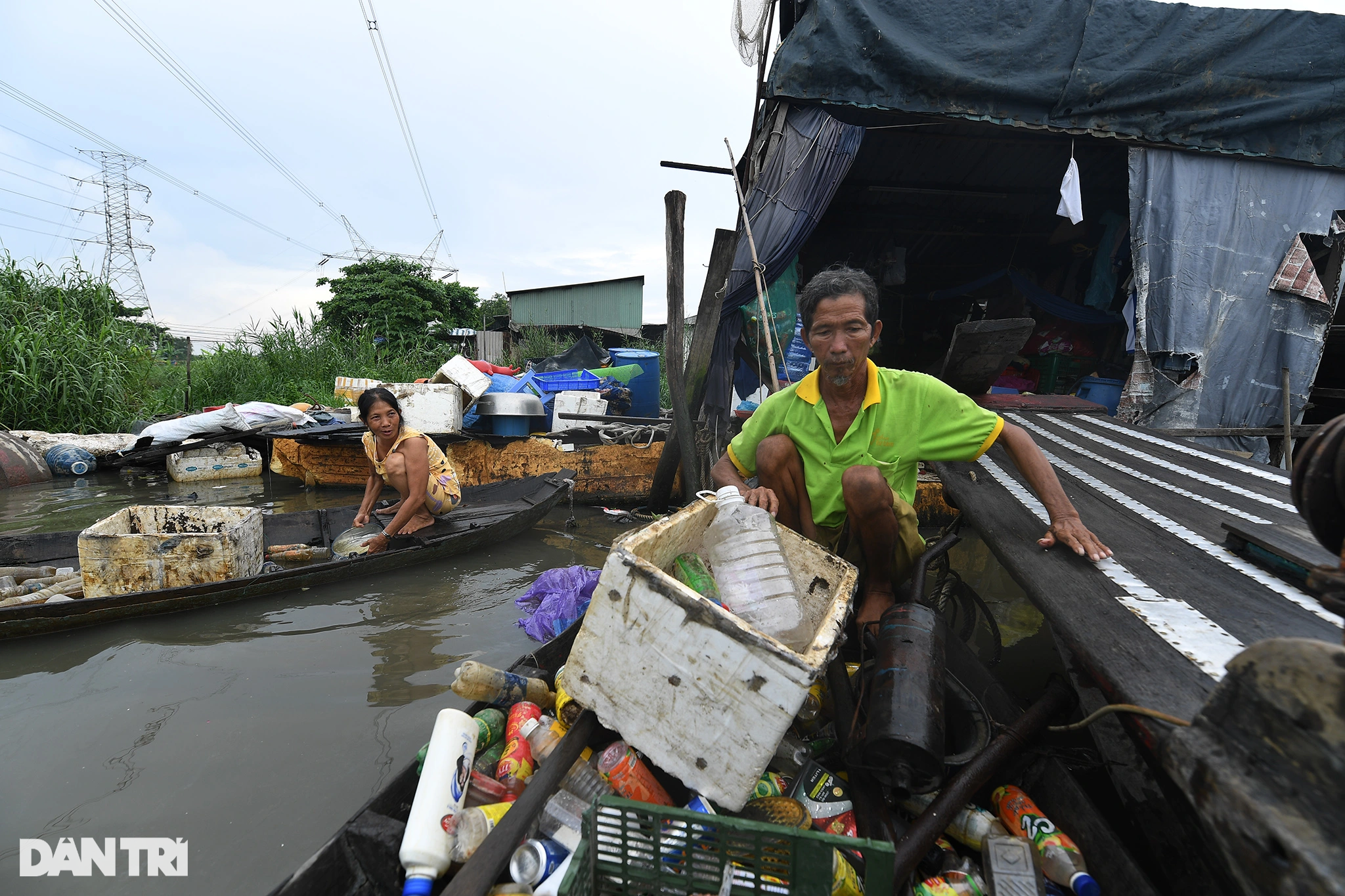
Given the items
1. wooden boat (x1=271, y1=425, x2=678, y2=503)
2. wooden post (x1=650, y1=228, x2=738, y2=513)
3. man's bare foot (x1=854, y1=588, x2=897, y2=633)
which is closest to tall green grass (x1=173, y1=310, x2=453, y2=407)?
wooden boat (x1=271, y1=425, x2=678, y2=503)

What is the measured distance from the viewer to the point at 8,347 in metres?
8.59

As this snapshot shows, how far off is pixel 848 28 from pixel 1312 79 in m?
4.39

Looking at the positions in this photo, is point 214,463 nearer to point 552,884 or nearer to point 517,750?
point 517,750

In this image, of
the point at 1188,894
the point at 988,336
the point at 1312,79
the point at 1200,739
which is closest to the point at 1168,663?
the point at 1188,894

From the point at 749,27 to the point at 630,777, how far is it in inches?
282

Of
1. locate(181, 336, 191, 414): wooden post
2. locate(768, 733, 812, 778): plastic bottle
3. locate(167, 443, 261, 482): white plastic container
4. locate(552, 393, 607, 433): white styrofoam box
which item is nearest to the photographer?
locate(768, 733, 812, 778): plastic bottle

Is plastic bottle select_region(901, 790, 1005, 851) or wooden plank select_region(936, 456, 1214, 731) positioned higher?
wooden plank select_region(936, 456, 1214, 731)

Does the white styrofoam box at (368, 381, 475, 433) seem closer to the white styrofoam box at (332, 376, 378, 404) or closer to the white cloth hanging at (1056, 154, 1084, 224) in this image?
the white styrofoam box at (332, 376, 378, 404)

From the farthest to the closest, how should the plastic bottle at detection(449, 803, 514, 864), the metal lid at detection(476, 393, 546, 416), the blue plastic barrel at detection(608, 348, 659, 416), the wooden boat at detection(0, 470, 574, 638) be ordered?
1. the blue plastic barrel at detection(608, 348, 659, 416)
2. the metal lid at detection(476, 393, 546, 416)
3. the wooden boat at detection(0, 470, 574, 638)
4. the plastic bottle at detection(449, 803, 514, 864)

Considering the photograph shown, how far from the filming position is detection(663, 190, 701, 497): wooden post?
516 centimetres

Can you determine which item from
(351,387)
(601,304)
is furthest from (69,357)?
(601,304)

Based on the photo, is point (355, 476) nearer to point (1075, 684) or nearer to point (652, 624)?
point (652, 624)

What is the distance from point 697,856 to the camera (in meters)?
1.26

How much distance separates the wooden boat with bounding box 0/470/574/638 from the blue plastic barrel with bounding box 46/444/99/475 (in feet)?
18.7
